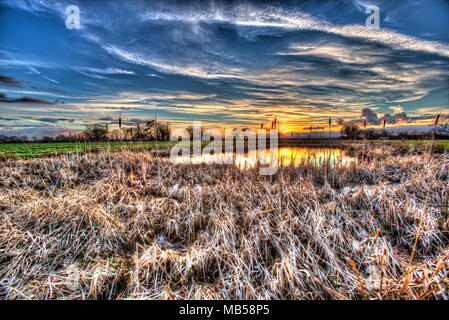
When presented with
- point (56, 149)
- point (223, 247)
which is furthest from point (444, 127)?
point (56, 149)

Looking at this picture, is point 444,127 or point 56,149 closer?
point 444,127

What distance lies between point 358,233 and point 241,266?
2770mm

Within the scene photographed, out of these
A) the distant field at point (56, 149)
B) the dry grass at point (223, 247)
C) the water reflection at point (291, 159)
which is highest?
the distant field at point (56, 149)

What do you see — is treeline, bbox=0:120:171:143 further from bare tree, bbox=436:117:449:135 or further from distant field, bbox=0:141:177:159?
bare tree, bbox=436:117:449:135

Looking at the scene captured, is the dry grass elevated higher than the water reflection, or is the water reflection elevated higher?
the water reflection

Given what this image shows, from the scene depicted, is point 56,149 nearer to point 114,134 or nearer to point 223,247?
point 114,134

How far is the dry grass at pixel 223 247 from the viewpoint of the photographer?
8.80 ft

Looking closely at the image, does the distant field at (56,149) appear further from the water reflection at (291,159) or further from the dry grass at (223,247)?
the dry grass at (223,247)

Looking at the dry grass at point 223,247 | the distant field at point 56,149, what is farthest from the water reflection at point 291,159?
the distant field at point 56,149

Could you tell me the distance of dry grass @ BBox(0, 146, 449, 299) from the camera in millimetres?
2682

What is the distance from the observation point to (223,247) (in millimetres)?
3430

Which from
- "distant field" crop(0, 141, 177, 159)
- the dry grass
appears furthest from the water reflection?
"distant field" crop(0, 141, 177, 159)
